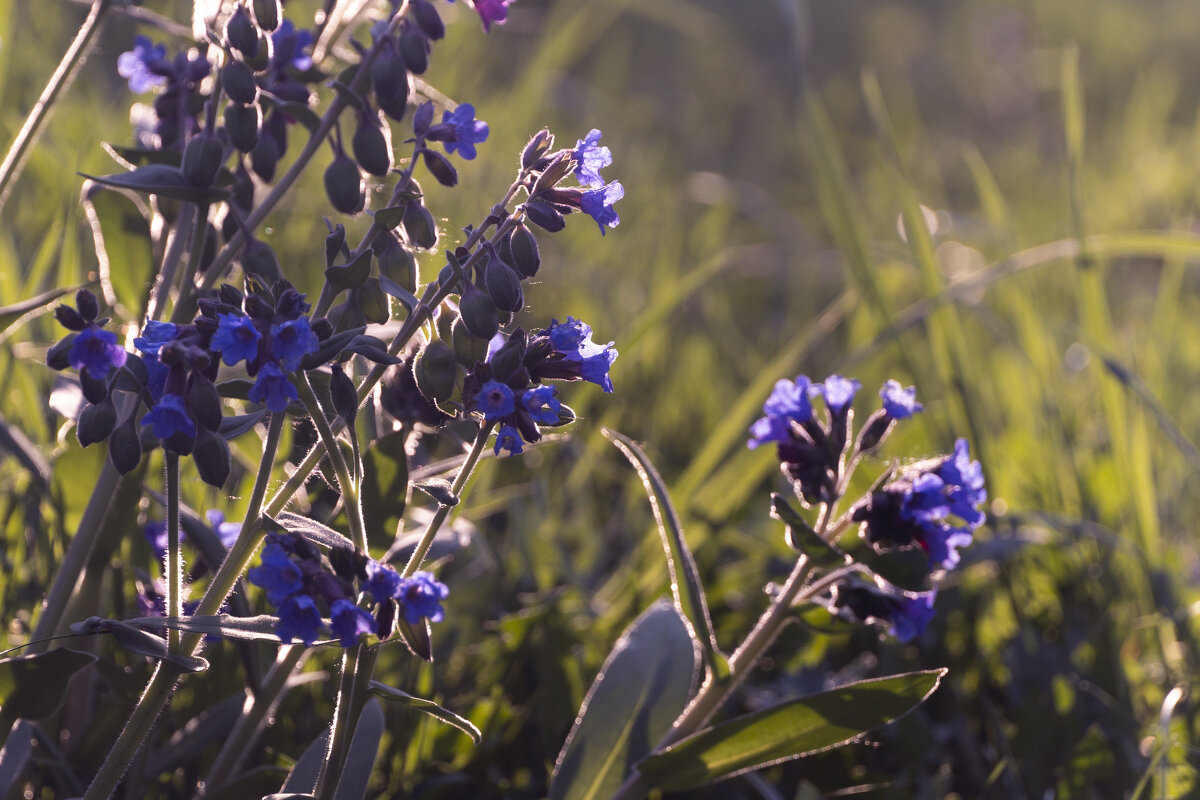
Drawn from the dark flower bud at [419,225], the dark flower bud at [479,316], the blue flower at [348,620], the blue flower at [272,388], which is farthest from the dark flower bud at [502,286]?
the blue flower at [348,620]

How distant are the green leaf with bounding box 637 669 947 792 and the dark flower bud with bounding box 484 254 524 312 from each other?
1.79 feet

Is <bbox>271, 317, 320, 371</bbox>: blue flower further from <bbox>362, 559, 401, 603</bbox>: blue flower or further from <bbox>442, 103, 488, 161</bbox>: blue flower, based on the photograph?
<bbox>442, 103, 488, 161</bbox>: blue flower

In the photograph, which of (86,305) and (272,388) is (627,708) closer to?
(272,388)

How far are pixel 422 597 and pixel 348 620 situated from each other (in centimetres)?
7

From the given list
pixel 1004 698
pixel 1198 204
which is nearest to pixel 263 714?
pixel 1004 698

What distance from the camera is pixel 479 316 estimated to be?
1.03 meters

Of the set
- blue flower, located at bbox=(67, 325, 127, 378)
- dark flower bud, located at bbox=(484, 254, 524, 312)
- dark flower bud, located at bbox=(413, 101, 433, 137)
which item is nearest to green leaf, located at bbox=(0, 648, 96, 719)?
blue flower, located at bbox=(67, 325, 127, 378)

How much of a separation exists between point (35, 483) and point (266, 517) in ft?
2.35

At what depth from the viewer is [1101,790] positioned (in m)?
1.61

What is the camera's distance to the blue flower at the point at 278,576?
909 millimetres

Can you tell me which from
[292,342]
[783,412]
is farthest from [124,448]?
[783,412]

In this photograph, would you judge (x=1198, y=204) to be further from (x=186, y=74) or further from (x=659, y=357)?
(x=186, y=74)

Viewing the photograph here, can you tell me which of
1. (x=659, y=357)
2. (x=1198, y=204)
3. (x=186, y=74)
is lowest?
(x=186, y=74)

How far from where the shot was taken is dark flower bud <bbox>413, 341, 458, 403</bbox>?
102 centimetres
